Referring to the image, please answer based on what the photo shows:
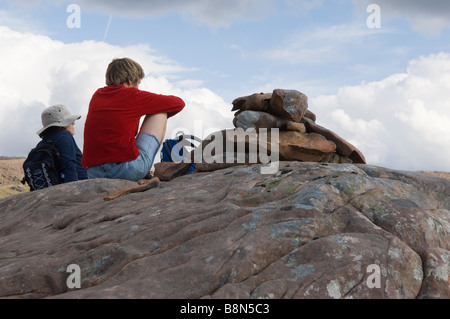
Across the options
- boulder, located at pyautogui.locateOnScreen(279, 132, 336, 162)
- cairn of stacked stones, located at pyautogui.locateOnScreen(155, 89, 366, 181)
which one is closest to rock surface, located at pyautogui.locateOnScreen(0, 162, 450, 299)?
cairn of stacked stones, located at pyautogui.locateOnScreen(155, 89, 366, 181)

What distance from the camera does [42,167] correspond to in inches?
558

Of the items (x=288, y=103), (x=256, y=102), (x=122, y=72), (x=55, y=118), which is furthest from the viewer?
(x=256, y=102)

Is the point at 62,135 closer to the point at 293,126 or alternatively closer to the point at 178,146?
the point at 178,146

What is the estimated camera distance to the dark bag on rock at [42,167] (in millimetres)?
14156

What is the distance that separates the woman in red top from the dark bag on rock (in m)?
1.62

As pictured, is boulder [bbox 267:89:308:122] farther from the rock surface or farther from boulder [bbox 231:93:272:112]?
the rock surface

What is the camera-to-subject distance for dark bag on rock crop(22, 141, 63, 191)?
14156mm

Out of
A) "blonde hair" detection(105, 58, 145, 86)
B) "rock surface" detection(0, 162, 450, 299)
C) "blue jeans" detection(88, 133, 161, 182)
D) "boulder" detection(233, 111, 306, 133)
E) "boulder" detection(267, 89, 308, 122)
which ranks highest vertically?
"blonde hair" detection(105, 58, 145, 86)

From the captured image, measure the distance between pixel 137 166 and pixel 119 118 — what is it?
4.40 ft

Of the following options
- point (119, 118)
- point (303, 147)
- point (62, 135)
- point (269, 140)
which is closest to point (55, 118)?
point (62, 135)

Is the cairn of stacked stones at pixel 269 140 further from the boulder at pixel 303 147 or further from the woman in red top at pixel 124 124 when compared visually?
the woman in red top at pixel 124 124
